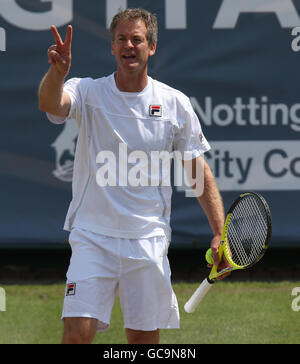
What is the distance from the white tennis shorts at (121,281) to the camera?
4.14 metres

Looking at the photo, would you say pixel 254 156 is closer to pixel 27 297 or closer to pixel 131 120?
pixel 27 297

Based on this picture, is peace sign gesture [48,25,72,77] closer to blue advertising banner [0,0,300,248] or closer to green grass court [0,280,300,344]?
green grass court [0,280,300,344]

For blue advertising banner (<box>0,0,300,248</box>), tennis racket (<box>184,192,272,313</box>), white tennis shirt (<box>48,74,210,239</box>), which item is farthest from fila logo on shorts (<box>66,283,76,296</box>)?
blue advertising banner (<box>0,0,300,248</box>)

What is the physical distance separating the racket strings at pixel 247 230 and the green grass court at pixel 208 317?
1.31m

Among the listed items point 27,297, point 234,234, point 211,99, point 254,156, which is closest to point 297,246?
point 254,156

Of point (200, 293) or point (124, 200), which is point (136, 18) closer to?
point (124, 200)

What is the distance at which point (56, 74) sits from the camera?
3922mm

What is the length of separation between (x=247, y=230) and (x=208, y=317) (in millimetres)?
1846

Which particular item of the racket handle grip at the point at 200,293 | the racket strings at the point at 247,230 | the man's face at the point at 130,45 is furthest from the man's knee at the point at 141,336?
the man's face at the point at 130,45

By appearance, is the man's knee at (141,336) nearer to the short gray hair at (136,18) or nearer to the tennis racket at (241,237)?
the tennis racket at (241,237)

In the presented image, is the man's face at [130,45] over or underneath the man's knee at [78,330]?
over

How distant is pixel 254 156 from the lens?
282 inches

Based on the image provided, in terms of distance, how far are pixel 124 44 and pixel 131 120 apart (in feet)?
1.24

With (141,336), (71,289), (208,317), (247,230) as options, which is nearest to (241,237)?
(247,230)
